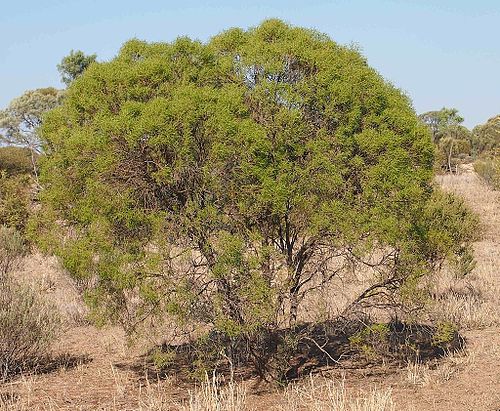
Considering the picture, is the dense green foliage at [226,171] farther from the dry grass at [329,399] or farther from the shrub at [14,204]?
the shrub at [14,204]

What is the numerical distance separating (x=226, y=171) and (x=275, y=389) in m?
3.16

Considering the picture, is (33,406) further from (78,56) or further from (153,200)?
(78,56)

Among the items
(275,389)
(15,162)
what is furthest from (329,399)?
(15,162)

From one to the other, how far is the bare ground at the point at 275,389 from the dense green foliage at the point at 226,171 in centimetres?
113

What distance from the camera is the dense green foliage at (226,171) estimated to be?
7.42m

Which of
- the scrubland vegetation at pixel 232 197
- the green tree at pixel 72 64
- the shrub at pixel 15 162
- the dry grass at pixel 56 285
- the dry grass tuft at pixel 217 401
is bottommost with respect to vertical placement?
the dry grass tuft at pixel 217 401

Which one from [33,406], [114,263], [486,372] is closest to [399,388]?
[486,372]

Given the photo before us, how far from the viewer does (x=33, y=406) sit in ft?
27.1

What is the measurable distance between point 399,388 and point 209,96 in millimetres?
4635

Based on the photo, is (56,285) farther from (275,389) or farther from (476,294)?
(476,294)

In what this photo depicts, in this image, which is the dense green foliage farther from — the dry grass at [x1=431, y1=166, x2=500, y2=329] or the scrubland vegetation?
the dry grass at [x1=431, y1=166, x2=500, y2=329]

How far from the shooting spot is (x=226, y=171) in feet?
24.7

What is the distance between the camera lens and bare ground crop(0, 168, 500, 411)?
26.8 ft

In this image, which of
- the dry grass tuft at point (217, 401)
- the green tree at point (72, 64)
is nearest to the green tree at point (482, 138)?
the green tree at point (72, 64)
